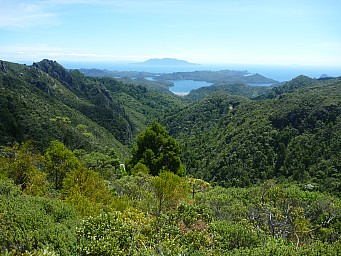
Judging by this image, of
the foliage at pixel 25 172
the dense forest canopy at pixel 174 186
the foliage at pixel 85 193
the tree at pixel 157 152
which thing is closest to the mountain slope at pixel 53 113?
the dense forest canopy at pixel 174 186

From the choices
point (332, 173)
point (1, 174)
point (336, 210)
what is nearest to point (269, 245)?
point (336, 210)

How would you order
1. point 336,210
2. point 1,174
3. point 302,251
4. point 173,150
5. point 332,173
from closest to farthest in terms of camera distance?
point 302,251
point 1,174
point 336,210
point 173,150
point 332,173

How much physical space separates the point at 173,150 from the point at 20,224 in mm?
22935

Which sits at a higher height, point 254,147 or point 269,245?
point 269,245

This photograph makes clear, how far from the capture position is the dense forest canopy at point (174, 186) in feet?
35.9

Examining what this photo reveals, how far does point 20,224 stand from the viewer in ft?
34.3

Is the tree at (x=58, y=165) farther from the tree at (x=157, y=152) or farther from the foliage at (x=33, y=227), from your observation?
the foliage at (x=33, y=227)

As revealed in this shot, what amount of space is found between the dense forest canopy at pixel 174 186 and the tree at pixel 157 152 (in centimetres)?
12

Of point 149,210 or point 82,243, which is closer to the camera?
point 82,243

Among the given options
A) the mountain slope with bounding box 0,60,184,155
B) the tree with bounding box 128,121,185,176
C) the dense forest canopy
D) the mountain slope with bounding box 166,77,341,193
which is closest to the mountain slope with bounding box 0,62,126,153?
the mountain slope with bounding box 0,60,184,155

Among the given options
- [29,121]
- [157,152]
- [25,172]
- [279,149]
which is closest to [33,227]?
[25,172]

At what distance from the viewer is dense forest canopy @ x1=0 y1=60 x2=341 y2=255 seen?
431 inches

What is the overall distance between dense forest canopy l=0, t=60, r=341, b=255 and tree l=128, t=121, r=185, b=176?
118 mm

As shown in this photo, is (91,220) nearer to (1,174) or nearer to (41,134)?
(1,174)
